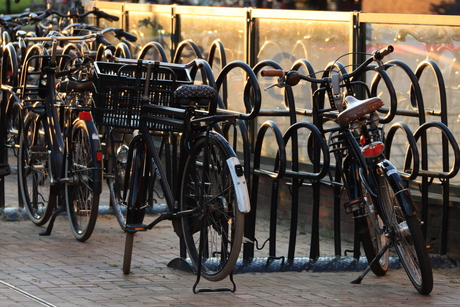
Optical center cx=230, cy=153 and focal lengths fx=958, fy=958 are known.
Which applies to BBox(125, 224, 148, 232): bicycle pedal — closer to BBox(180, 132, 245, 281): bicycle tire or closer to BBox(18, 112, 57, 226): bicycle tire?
BBox(180, 132, 245, 281): bicycle tire

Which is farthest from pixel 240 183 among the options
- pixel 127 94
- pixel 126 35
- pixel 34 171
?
pixel 34 171

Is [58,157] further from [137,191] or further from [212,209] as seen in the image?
[212,209]

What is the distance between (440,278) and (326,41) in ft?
8.97

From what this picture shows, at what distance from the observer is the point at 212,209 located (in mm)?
5398

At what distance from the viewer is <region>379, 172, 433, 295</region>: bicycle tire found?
5.27 meters

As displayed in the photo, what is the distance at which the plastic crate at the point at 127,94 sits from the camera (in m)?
5.91

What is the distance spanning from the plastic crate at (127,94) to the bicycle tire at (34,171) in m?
1.67

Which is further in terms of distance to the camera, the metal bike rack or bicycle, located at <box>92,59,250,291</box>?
the metal bike rack

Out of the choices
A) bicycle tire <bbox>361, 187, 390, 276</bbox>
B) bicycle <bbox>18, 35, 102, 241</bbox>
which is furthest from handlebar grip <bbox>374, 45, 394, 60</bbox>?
bicycle <bbox>18, 35, 102, 241</bbox>

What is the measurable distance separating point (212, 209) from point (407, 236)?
112cm

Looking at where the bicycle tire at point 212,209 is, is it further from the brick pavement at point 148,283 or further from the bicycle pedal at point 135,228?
the bicycle pedal at point 135,228

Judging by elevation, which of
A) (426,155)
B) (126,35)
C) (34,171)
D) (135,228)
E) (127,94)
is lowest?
(135,228)

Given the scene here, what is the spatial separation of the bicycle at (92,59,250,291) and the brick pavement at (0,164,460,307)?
0.66 ft

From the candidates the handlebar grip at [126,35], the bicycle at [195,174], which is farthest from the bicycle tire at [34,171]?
the bicycle at [195,174]
